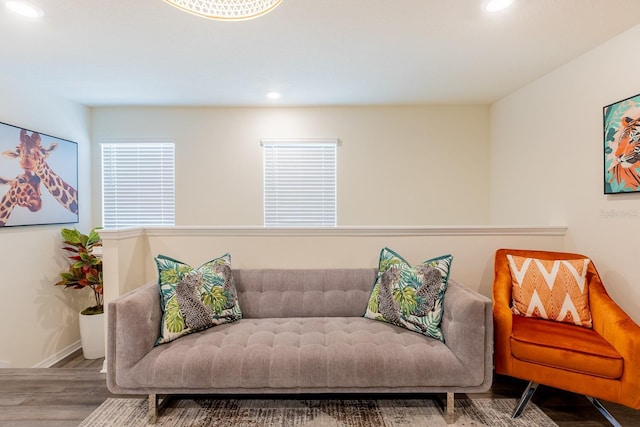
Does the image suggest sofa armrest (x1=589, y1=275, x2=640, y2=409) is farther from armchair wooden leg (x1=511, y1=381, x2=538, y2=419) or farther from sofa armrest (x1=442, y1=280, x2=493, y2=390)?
sofa armrest (x1=442, y1=280, x2=493, y2=390)

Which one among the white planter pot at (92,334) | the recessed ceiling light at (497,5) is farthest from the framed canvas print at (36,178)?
the recessed ceiling light at (497,5)

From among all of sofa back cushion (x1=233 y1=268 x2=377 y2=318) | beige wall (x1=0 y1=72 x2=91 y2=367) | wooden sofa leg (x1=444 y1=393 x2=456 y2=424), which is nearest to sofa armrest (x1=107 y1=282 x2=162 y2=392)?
sofa back cushion (x1=233 y1=268 x2=377 y2=318)

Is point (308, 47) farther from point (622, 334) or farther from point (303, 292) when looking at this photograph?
point (622, 334)

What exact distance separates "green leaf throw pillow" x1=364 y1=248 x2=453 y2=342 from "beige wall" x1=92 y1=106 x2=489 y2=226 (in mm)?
1807

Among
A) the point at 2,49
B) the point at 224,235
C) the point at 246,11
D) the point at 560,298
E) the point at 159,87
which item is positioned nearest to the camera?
the point at 246,11

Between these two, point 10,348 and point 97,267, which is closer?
point 10,348

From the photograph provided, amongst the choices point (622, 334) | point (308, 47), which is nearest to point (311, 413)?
point (622, 334)

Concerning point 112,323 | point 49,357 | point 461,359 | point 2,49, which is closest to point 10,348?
point 49,357

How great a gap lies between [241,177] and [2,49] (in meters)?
2.29

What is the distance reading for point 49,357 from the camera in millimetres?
3270

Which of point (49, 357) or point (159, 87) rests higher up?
point (159, 87)

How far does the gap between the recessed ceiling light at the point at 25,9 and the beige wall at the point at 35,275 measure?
1.31m

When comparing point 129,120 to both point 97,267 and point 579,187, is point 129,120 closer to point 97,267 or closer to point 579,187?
point 97,267

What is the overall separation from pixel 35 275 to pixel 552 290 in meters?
4.65
